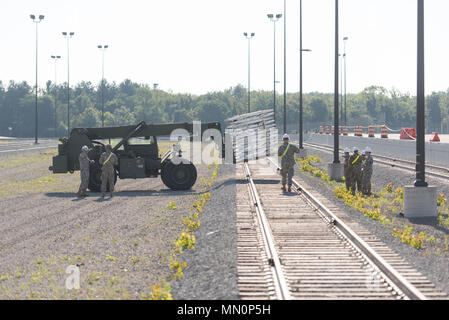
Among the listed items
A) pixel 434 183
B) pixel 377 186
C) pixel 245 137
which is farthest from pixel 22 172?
pixel 434 183

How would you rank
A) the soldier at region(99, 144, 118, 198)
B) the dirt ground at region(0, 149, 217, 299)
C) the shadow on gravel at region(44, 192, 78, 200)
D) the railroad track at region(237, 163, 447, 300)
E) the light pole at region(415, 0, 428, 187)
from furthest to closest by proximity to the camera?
the shadow on gravel at region(44, 192, 78, 200) < the soldier at region(99, 144, 118, 198) < the light pole at region(415, 0, 428, 187) < the dirt ground at region(0, 149, 217, 299) < the railroad track at region(237, 163, 447, 300)

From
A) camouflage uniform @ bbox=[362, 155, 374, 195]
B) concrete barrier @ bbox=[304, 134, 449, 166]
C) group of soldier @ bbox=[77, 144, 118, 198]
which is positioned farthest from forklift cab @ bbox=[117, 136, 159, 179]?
concrete barrier @ bbox=[304, 134, 449, 166]

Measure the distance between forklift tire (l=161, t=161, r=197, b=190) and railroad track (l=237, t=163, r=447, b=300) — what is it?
6807mm

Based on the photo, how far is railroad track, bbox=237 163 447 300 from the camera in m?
8.81

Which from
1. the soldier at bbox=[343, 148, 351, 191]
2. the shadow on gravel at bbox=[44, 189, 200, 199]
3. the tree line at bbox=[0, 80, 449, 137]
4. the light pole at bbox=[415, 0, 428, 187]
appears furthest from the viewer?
the tree line at bbox=[0, 80, 449, 137]

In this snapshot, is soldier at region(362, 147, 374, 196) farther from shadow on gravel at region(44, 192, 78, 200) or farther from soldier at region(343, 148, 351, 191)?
shadow on gravel at region(44, 192, 78, 200)

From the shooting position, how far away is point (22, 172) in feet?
115

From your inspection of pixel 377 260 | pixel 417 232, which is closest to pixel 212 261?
pixel 377 260

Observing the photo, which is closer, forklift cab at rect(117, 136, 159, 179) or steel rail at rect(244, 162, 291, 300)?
steel rail at rect(244, 162, 291, 300)

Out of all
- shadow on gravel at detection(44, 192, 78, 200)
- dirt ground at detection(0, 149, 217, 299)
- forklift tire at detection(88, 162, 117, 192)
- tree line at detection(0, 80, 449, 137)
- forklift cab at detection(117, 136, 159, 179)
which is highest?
tree line at detection(0, 80, 449, 137)

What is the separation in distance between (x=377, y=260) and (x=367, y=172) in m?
10.4

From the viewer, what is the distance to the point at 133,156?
23.6m

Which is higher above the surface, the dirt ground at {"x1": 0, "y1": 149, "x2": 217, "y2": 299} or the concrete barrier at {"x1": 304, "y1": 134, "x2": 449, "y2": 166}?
the concrete barrier at {"x1": 304, "y1": 134, "x2": 449, "y2": 166}

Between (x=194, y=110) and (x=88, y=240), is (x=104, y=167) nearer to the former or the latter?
(x=88, y=240)
